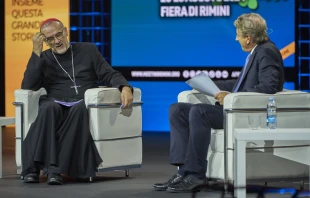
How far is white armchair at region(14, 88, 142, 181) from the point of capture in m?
5.47

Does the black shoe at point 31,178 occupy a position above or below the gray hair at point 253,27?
below

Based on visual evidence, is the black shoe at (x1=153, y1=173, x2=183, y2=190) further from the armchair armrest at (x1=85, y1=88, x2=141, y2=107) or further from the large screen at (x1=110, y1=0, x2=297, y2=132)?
the large screen at (x1=110, y1=0, x2=297, y2=132)

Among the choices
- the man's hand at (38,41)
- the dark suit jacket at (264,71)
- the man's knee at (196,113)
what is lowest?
the man's knee at (196,113)

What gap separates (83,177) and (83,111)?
1.57ft

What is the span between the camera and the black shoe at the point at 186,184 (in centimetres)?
494

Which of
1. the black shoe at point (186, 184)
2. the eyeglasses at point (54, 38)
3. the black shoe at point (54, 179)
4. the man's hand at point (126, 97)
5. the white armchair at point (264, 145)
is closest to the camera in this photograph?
the white armchair at point (264, 145)

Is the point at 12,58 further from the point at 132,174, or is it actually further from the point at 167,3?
the point at 132,174

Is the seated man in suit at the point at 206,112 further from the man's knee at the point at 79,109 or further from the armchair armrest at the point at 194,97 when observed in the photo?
the man's knee at the point at 79,109

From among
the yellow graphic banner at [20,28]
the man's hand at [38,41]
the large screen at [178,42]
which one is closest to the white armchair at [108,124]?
the man's hand at [38,41]

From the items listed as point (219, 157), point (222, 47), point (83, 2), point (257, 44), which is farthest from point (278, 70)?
point (83, 2)

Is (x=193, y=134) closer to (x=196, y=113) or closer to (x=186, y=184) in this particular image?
(x=196, y=113)

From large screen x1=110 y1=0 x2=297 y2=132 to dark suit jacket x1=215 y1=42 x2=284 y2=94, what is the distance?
4.14 metres

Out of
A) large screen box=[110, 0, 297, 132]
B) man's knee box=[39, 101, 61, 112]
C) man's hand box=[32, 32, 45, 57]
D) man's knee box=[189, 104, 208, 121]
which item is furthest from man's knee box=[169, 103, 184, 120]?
large screen box=[110, 0, 297, 132]

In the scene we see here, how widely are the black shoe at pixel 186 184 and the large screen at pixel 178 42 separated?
4.40 metres
